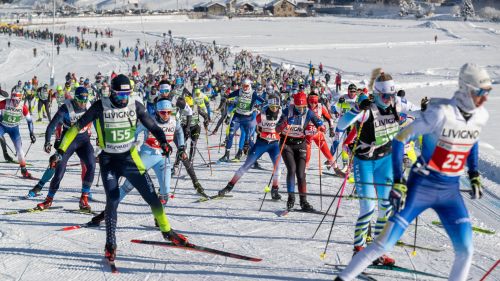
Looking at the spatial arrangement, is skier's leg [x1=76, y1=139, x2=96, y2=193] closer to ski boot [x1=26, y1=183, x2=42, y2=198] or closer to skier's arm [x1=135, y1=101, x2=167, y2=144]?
ski boot [x1=26, y1=183, x2=42, y2=198]

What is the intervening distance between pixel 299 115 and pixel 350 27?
9363 cm

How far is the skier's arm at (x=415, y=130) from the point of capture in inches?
189

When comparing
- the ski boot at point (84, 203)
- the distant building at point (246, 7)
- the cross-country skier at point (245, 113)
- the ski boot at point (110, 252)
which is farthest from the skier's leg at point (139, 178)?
the distant building at point (246, 7)

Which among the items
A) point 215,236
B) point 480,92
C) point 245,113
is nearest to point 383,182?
point 480,92

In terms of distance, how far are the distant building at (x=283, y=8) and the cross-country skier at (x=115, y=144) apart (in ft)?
405

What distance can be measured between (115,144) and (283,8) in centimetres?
12544

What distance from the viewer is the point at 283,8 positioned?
420 ft

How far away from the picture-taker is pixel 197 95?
16625mm

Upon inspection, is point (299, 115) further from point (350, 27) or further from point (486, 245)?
point (350, 27)

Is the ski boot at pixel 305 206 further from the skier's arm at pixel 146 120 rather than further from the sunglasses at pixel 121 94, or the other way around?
the sunglasses at pixel 121 94

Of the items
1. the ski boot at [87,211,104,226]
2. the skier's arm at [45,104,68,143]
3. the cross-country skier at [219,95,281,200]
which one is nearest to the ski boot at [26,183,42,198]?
the skier's arm at [45,104,68,143]

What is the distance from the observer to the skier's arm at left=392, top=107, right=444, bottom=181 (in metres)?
4.81

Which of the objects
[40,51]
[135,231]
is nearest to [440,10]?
[40,51]

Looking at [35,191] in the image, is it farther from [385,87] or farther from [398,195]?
[398,195]
